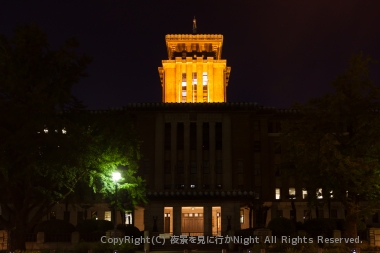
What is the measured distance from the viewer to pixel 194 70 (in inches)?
3196

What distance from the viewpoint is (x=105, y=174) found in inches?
1309

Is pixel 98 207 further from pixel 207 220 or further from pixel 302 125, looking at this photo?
pixel 302 125

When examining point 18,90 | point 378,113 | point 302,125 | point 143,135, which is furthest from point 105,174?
point 143,135

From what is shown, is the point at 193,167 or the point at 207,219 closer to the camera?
the point at 207,219

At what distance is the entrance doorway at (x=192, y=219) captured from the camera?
6044cm

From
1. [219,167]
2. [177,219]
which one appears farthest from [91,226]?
[219,167]

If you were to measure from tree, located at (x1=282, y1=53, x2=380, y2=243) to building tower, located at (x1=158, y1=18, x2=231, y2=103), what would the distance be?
4550 cm

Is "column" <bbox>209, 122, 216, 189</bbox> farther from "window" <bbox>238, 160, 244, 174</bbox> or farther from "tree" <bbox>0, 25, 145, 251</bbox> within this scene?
"tree" <bbox>0, 25, 145, 251</bbox>

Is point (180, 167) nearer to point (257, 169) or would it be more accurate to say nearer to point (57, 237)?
point (257, 169)

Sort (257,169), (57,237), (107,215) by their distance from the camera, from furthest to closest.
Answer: (257,169)
(107,215)
(57,237)

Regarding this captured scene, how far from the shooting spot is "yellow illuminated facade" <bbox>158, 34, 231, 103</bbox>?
79.6 m

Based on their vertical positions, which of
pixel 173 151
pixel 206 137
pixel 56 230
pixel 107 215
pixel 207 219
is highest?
pixel 206 137

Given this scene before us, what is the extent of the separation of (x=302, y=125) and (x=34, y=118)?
18.3 meters

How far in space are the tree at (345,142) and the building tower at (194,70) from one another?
4550 cm
